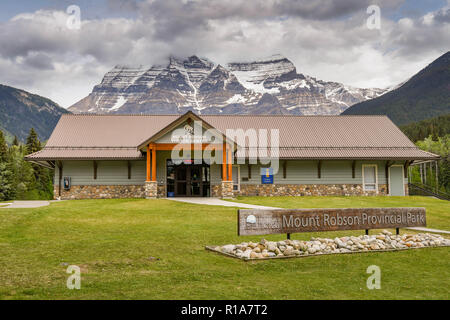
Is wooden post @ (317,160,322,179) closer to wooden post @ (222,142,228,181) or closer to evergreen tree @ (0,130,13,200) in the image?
wooden post @ (222,142,228,181)

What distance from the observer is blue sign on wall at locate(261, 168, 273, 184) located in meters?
26.7

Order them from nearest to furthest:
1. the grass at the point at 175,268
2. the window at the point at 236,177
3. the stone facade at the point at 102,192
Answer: the grass at the point at 175,268 < the stone facade at the point at 102,192 < the window at the point at 236,177

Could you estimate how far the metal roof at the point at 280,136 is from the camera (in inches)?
1029

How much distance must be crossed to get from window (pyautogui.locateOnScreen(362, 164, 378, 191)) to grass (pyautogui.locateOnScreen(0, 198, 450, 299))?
16120mm

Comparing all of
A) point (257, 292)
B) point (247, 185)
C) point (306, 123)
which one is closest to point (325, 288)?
point (257, 292)

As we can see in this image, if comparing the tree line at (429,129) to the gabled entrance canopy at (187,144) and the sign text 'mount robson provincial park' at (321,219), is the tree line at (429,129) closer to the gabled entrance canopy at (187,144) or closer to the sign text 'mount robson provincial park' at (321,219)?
the gabled entrance canopy at (187,144)

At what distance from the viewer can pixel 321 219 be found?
35.1ft

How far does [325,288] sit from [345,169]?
21.6 metres

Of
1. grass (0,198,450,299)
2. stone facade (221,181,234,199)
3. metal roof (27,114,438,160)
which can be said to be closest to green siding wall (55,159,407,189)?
metal roof (27,114,438,160)

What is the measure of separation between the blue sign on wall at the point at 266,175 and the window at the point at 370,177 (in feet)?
20.1

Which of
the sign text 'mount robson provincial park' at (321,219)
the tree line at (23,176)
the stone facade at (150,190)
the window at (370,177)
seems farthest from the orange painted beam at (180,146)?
the tree line at (23,176)

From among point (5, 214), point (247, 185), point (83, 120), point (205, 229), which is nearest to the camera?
point (205, 229)

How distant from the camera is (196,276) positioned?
24.0 ft
